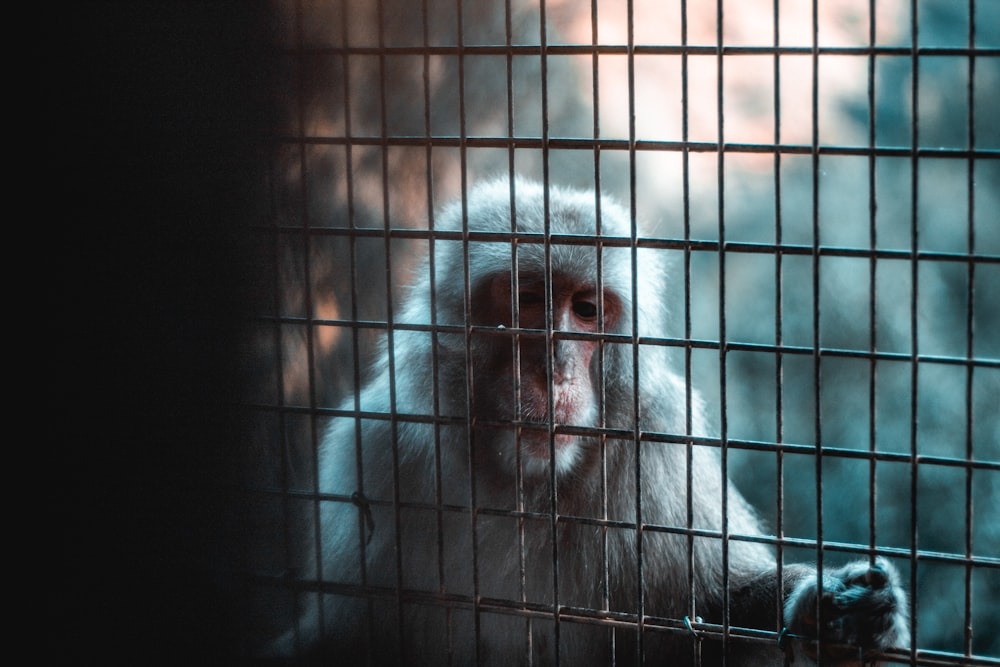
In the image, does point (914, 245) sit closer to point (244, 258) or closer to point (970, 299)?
point (970, 299)

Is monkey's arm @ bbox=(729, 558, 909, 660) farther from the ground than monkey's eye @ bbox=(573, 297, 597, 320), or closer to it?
closer to it

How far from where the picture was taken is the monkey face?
8.88ft

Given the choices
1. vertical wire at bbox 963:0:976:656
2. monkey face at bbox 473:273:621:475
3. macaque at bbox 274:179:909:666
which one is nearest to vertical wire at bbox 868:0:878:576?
vertical wire at bbox 963:0:976:656

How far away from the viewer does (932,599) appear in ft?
18.1

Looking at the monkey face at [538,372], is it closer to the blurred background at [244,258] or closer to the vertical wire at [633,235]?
the blurred background at [244,258]

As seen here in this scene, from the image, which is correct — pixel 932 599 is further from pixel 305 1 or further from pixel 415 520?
pixel 305 1

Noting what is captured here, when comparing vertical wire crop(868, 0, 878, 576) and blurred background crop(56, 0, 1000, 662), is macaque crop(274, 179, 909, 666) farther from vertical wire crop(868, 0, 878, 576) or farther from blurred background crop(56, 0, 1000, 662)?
vertical wire crop(868, 0, 878, 576)

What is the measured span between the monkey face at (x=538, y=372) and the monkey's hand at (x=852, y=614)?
2.24ft

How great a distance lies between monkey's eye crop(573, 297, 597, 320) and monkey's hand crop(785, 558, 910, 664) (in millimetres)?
1019

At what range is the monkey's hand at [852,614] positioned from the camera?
2156 mm

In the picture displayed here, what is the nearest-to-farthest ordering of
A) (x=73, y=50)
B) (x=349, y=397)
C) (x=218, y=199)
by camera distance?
1. (x=73, y=50)
2. (x=218, y=199)
3. (x=349, y=397)

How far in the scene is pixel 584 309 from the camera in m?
3.04

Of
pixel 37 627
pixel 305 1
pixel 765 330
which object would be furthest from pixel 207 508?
pixel 765 330

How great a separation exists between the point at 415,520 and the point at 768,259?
3646 millimetres
